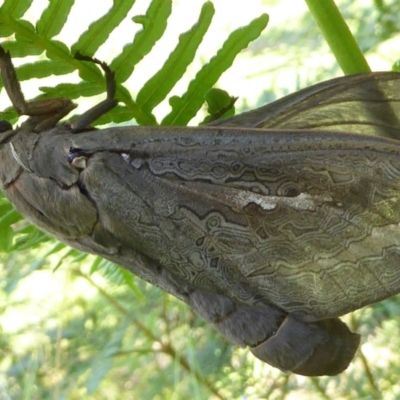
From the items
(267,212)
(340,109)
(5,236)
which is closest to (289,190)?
(267,212)

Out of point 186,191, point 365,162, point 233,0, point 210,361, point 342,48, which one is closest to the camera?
point 365,162

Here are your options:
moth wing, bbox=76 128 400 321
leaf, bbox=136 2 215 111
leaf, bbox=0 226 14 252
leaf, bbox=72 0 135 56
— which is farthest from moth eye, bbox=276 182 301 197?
leaf, bbox=0 226 14 252

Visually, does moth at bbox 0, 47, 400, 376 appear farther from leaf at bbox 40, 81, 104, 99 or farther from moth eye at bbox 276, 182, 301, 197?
leaf at bbox 40, 81, 104, 99

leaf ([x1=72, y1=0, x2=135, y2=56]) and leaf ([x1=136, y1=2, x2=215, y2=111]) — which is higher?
leaf ([x1=136, y1=2, x2=215, y2=111])

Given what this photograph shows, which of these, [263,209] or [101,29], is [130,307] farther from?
[263,209]

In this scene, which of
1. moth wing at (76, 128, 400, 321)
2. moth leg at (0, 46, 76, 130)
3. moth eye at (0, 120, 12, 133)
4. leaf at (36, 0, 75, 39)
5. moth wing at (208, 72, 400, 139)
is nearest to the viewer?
moth wing at (76, 128, 400, 321)

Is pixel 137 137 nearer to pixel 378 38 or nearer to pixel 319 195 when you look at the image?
pixel 319 195

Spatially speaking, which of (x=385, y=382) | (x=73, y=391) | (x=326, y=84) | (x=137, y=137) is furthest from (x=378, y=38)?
(x=73, y=391)
